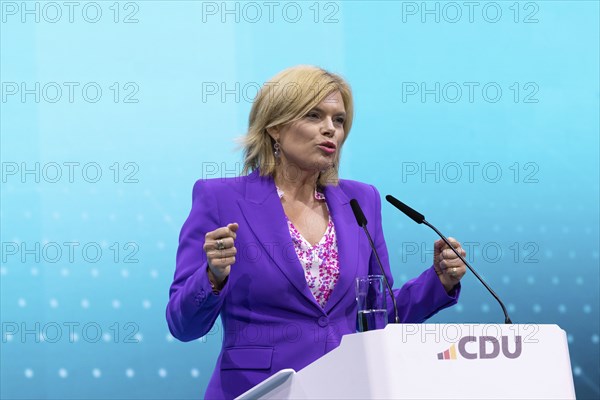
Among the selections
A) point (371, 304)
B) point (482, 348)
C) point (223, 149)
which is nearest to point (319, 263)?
point (371, 304)

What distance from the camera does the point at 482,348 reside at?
1587mm

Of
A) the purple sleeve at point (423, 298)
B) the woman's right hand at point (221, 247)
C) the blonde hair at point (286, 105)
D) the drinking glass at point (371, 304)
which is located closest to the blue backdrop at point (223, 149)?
the blonde hair at point (286, 105)

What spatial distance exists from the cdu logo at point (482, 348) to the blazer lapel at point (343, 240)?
0.69 meters

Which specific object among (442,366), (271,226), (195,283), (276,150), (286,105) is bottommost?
(442,366)

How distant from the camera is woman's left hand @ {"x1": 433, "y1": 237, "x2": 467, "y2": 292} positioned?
6.84 feet

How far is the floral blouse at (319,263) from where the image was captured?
227 centimetres

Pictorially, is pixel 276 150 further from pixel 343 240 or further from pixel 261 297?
pixel 261 297

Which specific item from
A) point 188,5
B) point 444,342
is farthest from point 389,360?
point 188,5

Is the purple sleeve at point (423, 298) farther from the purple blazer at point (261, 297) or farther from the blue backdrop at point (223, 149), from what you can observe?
the blue backdrop at point (223, 149)

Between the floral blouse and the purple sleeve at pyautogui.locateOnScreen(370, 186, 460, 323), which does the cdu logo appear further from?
the floral blouse

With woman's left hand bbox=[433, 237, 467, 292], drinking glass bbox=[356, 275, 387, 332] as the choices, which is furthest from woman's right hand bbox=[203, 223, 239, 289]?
woman's left hand bbox=[433, 237, 467, 292]

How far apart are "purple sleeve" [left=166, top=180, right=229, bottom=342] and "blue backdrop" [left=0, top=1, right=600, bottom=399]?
2.77 feet

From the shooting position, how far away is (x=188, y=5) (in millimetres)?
3170

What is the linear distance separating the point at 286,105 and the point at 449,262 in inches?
24.8
